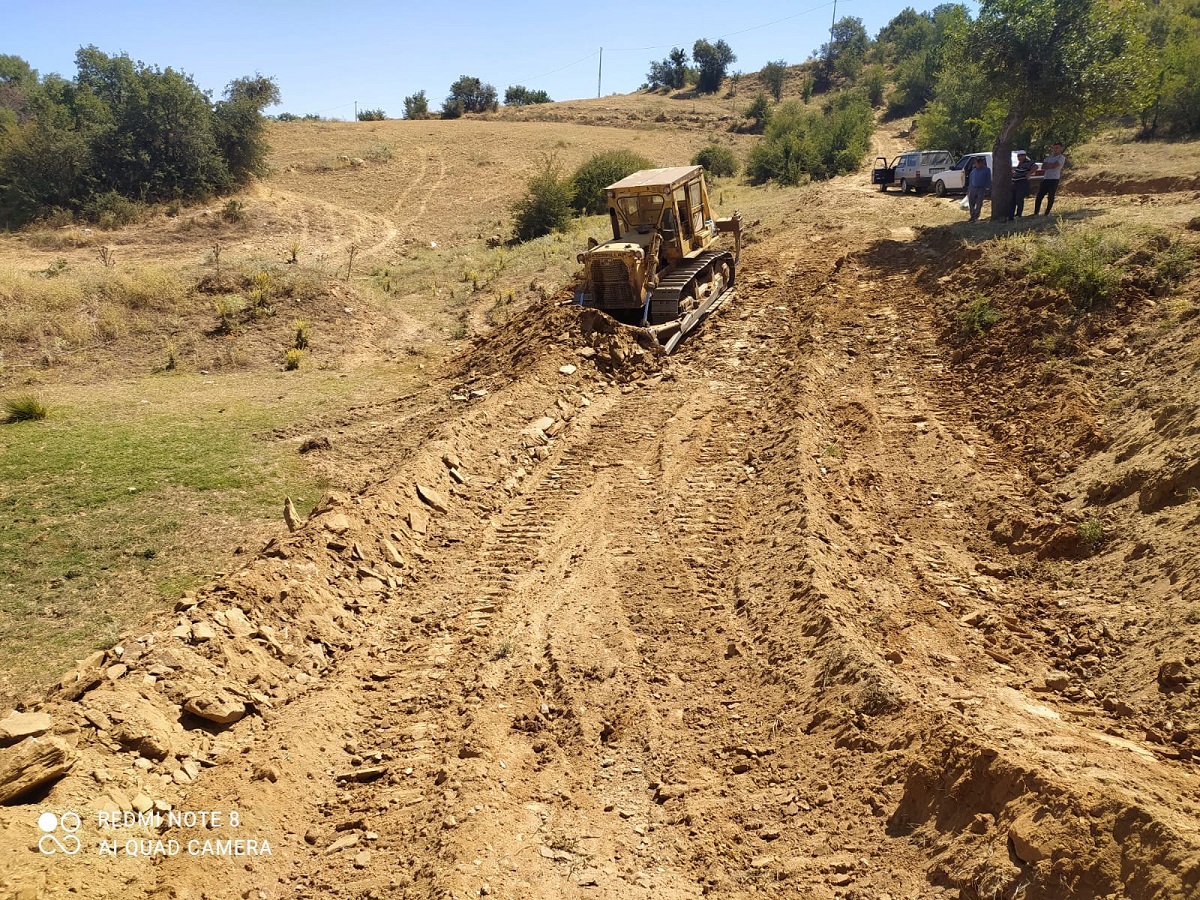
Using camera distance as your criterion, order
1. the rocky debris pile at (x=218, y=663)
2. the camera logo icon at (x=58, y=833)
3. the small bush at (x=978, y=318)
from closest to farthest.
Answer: the camera logo icon at (x=58, y=833), the rocky debris pile at (x=218, y=663), the small bush at (x=978, y=318)

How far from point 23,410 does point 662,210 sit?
10769 millimetres

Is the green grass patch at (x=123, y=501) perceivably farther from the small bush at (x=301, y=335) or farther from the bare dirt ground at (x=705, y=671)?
the small bush at (x=301, y=335)

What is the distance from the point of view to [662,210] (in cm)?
1330

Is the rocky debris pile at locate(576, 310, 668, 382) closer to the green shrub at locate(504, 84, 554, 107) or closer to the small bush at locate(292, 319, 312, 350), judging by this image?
the small bush at locate(292, 319, 312, 350)

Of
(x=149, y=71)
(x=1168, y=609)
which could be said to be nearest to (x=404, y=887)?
(x=1168, y=609)

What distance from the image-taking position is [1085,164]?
2273 centimetres

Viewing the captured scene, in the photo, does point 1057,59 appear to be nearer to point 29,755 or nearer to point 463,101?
point 29,755

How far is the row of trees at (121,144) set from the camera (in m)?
26.1

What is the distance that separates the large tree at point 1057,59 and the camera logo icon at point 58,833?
18219 millimetres

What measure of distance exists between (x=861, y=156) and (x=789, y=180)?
5208mm

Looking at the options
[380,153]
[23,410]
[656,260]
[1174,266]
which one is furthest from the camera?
[380,153]

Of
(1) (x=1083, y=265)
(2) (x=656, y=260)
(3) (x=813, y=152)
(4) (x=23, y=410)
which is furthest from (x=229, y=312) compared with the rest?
(3) (x=813, y=152)

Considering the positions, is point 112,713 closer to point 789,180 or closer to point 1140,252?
point 1140,252

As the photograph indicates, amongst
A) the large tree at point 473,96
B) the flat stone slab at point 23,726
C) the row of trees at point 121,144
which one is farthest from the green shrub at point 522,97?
the flat stone slab at point 23,726
